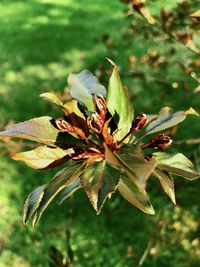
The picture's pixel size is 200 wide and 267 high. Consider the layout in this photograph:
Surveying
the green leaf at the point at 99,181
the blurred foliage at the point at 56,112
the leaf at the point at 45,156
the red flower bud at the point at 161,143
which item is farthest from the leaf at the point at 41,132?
the blurred foliage at the point at 56,112

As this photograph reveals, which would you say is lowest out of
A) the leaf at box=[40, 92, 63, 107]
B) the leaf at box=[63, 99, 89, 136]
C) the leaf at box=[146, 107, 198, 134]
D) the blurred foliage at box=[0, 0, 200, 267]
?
the blurred foliage at box=[0, 0, 200, 267]

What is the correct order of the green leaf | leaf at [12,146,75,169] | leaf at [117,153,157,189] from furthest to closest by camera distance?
leaf at [12,146,75,169] → the green leaf → leaf at [117,153,157,189]

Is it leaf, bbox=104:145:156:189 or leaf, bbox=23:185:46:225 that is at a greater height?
leaf, bbox=104:145:156:189

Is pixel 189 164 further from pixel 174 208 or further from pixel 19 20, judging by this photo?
pixel 19 20

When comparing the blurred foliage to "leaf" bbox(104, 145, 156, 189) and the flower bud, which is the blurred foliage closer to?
the flower bud

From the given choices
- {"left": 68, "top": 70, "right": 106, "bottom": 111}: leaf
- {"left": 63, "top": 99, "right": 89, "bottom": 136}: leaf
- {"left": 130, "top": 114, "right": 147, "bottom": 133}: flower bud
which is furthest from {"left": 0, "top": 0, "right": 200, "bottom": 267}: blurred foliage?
{"left": 63, "top": 99, "right": 89, "bottom": 136}: leaf

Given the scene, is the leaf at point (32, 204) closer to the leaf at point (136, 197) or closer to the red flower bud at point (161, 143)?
the leaf at point (136, 197)

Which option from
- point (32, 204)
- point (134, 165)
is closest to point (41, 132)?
point (32, 204)
